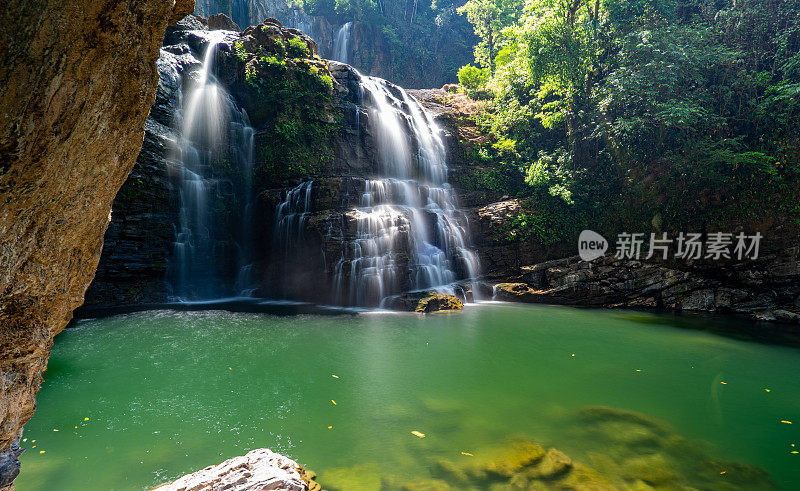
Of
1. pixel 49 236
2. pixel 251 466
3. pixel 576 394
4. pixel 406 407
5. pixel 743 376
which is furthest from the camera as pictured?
pixel 743 376

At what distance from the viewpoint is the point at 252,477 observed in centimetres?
292

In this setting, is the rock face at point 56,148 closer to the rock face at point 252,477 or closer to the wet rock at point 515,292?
the rock face at point 252,477

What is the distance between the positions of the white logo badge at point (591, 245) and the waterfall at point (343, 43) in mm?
27137

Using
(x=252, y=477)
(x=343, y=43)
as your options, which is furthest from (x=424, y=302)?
(x=343, y=43)

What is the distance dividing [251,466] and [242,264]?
42.6 ft

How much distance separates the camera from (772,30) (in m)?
12.7

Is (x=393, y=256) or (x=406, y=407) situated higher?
(x=393, y=256)

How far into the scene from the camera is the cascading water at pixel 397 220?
12.8 metres

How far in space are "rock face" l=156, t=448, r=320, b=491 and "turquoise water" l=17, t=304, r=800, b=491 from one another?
1.53ft

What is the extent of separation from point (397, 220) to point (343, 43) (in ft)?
85.5

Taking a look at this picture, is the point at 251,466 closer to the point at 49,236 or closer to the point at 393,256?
the point at 49,236

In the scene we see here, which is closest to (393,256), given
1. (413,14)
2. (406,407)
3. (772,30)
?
(406,407)

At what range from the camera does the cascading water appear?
12.8 m

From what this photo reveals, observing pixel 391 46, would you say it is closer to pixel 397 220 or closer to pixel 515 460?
pixel 397 220
